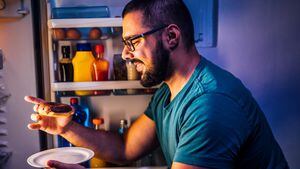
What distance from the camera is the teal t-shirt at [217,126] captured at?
88 cm

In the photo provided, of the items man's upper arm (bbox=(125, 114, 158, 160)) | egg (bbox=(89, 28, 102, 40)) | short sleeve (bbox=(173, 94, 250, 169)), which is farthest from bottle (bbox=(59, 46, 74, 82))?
short sleeve (bbox=(173, 94, 250, 169))

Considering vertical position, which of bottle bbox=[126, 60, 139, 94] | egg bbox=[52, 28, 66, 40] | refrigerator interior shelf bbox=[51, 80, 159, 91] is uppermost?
egg bbox=[52, 28, 66, 40]

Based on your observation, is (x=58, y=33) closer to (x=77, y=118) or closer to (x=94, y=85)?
(x=94, y=85)

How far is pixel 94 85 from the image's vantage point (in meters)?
1.21

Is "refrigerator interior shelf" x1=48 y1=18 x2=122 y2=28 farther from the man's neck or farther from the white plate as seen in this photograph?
the white plate

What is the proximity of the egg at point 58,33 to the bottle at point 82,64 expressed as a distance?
0.08 meters

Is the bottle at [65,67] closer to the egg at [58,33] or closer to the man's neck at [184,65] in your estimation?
the egg at [58,33]

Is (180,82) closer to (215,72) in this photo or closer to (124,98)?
(215,72)

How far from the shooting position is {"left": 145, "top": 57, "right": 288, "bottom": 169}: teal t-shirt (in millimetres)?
878

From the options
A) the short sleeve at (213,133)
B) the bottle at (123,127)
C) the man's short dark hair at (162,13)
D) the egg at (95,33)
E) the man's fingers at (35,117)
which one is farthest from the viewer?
the bottle at (123,127)

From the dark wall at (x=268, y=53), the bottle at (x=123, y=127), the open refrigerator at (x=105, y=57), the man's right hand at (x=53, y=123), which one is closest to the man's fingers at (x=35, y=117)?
the man's right hand at (x=53, y=123)

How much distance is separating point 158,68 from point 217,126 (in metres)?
0.32

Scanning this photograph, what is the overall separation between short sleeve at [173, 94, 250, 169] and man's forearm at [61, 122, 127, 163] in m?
0.47

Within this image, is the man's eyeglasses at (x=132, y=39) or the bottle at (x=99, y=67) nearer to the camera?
the man's eyeglasses at (x=132, y=39)
